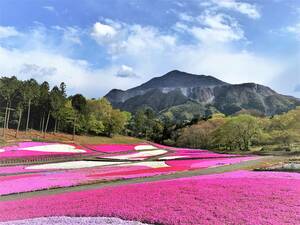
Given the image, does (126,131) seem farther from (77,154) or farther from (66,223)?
(66,223)

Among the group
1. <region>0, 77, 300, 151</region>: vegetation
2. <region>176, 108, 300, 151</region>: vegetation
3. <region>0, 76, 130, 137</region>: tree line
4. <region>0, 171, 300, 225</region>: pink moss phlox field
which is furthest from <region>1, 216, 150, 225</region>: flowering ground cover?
<region>0, 76, 130, 137</region>: tree line

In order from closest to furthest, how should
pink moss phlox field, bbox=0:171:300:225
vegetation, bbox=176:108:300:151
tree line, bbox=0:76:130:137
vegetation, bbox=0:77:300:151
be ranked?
pink moss phlox field, bbox=0:171:300:225 < vegetation, bbox=176:108:300:151 < vegetation, bbox=0:77:300:151 < tree line, bbox=0:76:130:137

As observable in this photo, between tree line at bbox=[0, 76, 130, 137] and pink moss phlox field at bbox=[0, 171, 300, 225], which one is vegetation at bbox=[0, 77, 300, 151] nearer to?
tree line at bbox=[0, 76, 130, 137]

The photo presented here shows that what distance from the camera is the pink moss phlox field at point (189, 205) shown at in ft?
47.7

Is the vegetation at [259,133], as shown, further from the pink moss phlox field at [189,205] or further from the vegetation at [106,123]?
the pink moss phlox field at [189,205]

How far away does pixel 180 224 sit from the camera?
13.7 m

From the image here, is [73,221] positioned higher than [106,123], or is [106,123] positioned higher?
[106,123]

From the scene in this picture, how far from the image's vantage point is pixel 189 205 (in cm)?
1659

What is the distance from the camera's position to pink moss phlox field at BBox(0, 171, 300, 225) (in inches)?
573

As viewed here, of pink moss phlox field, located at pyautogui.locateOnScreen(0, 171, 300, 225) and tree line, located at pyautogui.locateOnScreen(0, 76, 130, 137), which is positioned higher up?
Answer: tree line, located at pyautogui.locateOnScreen(0, 76, 130, 137)

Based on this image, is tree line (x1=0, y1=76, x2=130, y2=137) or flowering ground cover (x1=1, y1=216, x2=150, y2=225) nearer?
flowering ground cover (x1=1, y1=216, x2=150, y2=225)

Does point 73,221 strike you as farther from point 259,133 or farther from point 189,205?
point 259,133

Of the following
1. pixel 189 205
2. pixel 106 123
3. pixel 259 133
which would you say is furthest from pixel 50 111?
pixel 189 205

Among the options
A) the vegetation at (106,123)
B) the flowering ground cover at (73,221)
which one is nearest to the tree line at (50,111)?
the vegetation at (106,123)
